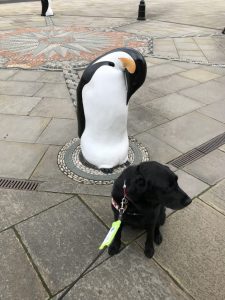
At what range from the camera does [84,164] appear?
13.6 feet

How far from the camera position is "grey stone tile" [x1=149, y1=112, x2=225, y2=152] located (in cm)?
476

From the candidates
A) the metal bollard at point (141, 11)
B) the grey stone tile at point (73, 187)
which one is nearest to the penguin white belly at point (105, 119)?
the grey stone tile at point (73, 187)

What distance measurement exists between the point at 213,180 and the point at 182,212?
825 millimetres

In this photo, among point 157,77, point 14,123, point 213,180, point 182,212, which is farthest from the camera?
point 157,77

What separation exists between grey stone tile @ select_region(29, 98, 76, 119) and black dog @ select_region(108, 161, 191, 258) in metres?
3.16

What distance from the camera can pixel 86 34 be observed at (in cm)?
1127

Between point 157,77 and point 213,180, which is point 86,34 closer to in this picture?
point 157,77

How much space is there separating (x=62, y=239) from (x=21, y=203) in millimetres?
789

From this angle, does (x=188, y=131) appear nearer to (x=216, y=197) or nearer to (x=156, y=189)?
(x=216, y=197)

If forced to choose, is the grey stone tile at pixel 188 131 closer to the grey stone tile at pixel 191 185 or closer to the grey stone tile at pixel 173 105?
the grey stone tile at pixel 173 105

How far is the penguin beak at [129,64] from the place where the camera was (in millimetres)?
3270

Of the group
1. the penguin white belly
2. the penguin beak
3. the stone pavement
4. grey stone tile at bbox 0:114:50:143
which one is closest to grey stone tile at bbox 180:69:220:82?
the stone pavement

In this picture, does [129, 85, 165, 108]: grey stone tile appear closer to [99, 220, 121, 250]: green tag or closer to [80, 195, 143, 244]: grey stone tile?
[80, 195, 143, 244]: grey stone tile

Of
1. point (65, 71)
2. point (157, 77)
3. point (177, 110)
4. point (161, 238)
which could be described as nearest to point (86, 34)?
point (65, 71)
